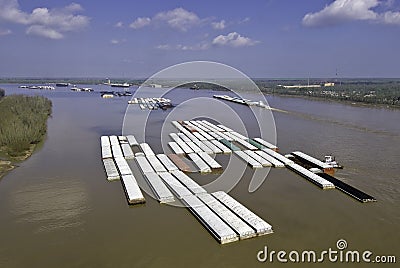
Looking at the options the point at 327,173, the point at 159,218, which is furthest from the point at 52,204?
the point at 327,173

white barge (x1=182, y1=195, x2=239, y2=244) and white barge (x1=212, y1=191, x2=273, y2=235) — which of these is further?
white barge (x1=212, y1=191, x2=273, y2=235)

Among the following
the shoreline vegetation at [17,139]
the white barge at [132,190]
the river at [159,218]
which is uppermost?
the shoreline vegetation at [17,139]

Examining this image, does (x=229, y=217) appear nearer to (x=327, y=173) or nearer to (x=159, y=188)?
(x=159, y=188)

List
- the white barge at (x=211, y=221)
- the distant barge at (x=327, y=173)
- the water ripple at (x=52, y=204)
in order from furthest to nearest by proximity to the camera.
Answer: the distant barge at (x=327, y=173)
the water ripple at (x=52, y=204)
the white barge at (x=211, y=221)

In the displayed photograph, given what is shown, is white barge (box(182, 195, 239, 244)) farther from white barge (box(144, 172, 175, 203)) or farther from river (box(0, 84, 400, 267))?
white barge (box(144, 172, 175, 203))

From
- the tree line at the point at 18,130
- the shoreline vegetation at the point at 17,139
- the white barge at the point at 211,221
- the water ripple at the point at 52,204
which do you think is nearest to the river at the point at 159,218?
the water ripple at the point at 52,204

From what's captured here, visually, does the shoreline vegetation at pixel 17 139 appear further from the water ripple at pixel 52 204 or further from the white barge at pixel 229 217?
the white barge at pixel 229 217

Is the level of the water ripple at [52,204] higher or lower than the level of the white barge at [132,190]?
lower

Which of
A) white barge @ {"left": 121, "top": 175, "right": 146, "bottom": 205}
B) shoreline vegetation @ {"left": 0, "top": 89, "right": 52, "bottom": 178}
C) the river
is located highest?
shoreline vegetation @ {"left": 0, "top": 89, "right": 52, "bottom": 178}

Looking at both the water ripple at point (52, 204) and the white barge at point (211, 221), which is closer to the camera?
the white barge at point (211, 221)

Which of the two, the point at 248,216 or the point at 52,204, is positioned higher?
the point at 248,216

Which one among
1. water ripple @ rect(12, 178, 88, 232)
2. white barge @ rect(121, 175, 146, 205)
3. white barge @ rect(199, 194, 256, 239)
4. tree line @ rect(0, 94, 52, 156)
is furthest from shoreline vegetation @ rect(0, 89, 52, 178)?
white barge @ rect(199, 194, 256, 239)

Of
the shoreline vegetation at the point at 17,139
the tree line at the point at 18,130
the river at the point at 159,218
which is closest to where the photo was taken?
the river at the point at 159,218
